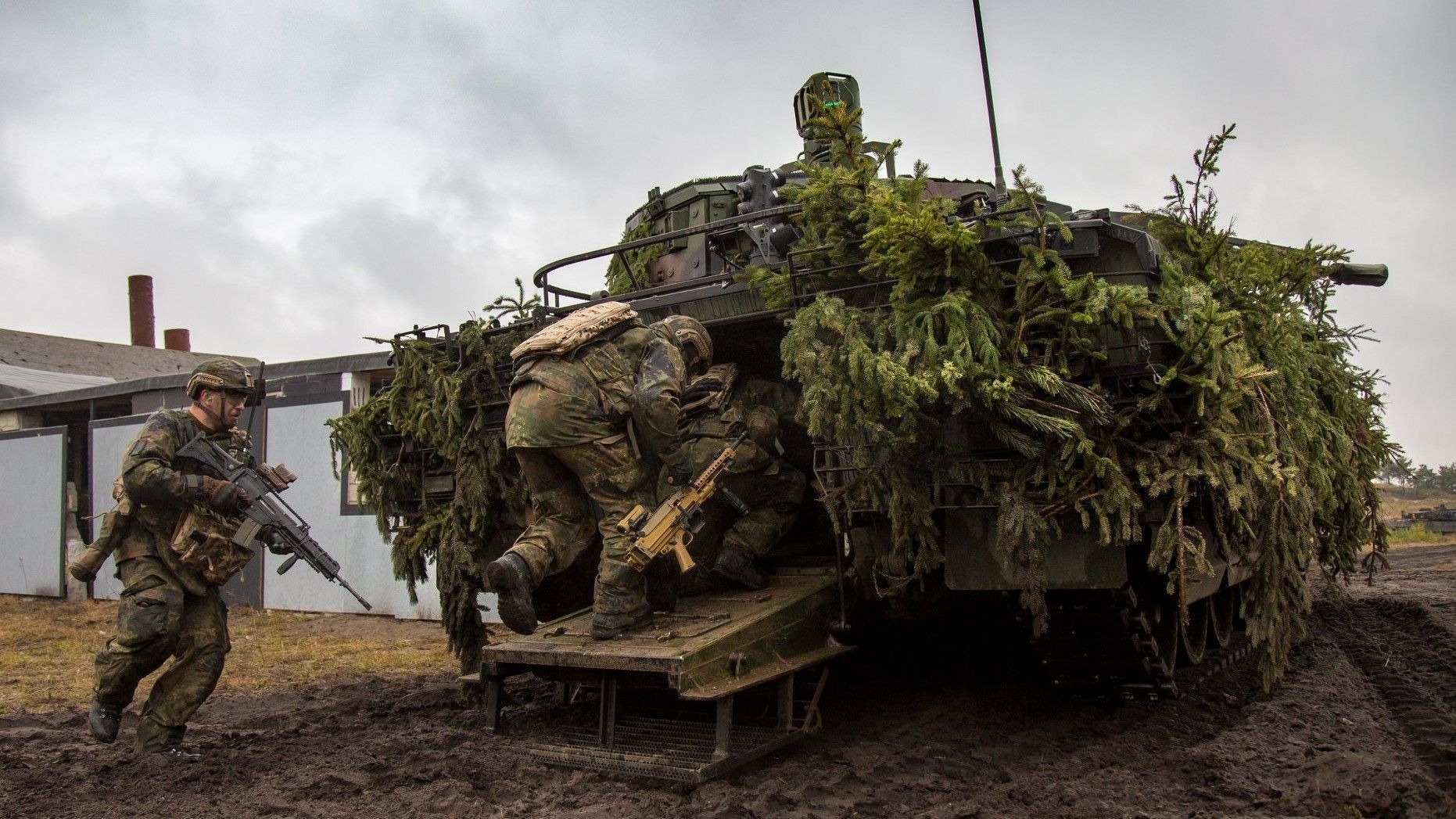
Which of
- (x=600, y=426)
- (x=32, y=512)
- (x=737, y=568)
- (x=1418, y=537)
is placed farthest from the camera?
(x=1418, y=537)

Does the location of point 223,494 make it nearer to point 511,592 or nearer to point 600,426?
point 511,592

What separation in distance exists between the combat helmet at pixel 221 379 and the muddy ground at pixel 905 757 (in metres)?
1.70

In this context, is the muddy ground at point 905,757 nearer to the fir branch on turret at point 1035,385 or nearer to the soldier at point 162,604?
the soldier at point 162,604

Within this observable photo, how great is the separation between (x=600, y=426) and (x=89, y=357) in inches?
906

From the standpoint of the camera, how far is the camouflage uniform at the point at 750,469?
18.5 ft

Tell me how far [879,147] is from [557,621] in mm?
2648

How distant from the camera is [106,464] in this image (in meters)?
14.8

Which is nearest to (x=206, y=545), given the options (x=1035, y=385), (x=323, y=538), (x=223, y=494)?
(x=223, y=494)

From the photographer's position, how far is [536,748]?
195 inches

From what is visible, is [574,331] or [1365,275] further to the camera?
[1365,275]

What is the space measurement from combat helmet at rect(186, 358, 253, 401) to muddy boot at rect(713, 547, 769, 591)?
247cm

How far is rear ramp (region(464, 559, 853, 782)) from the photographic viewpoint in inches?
182

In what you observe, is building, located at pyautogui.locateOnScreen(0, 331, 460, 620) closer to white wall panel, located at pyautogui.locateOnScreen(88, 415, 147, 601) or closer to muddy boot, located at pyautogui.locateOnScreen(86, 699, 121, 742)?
white wall panel, located at pyautogui.locateOnScreen(88, 415, 147, 601)

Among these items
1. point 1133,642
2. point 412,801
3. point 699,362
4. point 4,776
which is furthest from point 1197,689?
point 4,776
